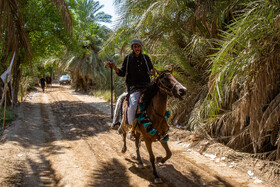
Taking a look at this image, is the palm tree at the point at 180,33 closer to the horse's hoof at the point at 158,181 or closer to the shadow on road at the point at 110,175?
the shadow on road at the point at 110,175

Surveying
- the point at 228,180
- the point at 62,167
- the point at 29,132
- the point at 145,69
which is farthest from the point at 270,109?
the point at 29,132

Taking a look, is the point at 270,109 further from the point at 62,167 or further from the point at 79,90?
the point at 79,90

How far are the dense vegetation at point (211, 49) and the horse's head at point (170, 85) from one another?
1296 millimetres

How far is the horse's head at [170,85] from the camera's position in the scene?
371 centimetres

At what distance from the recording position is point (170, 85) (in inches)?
154

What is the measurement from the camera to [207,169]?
4910mm

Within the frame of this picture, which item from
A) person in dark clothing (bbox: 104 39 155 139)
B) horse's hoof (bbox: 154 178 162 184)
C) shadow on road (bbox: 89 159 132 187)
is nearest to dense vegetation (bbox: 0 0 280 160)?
person in dark clothing (bbox: 104 39 155 139)

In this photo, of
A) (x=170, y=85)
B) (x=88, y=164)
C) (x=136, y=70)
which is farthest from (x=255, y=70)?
(x=88, y=164)

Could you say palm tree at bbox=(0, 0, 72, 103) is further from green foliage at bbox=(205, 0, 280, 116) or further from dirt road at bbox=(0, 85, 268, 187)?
green foliage at bbox=(205, 0, 280, 116)

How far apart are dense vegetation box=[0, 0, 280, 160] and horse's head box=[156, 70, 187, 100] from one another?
130cm

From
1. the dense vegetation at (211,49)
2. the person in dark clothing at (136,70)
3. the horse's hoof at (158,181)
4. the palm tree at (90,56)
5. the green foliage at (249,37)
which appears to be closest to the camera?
the horse's hoof at (158,181)

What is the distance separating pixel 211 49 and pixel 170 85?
4.73 meters

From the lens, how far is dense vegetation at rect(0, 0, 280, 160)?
469 centimetres

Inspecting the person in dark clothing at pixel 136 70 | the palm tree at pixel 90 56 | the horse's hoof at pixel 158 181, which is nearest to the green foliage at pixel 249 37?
the person in dark clothing at pixel 136 70
